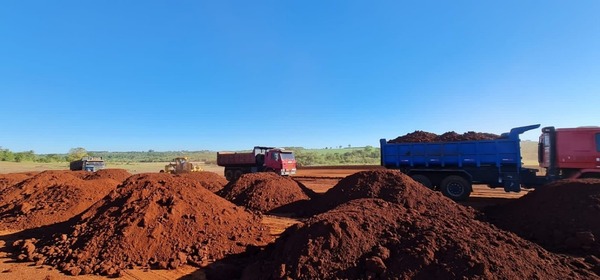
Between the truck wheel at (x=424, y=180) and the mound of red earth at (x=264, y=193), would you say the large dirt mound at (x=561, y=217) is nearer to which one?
the truck wheel at (x=424, y=180)

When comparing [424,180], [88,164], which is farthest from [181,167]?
[424,180]

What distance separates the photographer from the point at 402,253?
4391 mm

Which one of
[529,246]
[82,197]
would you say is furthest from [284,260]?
[82,197]

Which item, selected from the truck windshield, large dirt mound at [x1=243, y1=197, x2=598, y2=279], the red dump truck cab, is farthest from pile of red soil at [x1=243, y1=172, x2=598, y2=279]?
the truck windshield

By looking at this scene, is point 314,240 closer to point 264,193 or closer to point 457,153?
point 264,193

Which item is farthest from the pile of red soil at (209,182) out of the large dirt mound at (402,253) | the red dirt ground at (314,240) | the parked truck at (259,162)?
the large dirt mound at (402,253)

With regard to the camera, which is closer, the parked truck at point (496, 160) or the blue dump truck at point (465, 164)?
the parked truck at point (496, 160)

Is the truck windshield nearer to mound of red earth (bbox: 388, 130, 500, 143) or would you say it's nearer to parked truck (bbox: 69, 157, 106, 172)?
mound of red earth (bbox: 388, 130, 500, 143)

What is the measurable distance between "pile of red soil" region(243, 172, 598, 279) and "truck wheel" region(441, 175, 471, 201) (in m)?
8.26

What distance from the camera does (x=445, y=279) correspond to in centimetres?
389

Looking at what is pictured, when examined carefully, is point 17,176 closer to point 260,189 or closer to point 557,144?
point 260,189

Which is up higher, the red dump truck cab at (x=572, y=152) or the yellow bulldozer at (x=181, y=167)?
the red dump truck cab at (x=572, y=152)

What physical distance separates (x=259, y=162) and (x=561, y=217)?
2114cm

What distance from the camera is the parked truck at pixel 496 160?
11.3m
